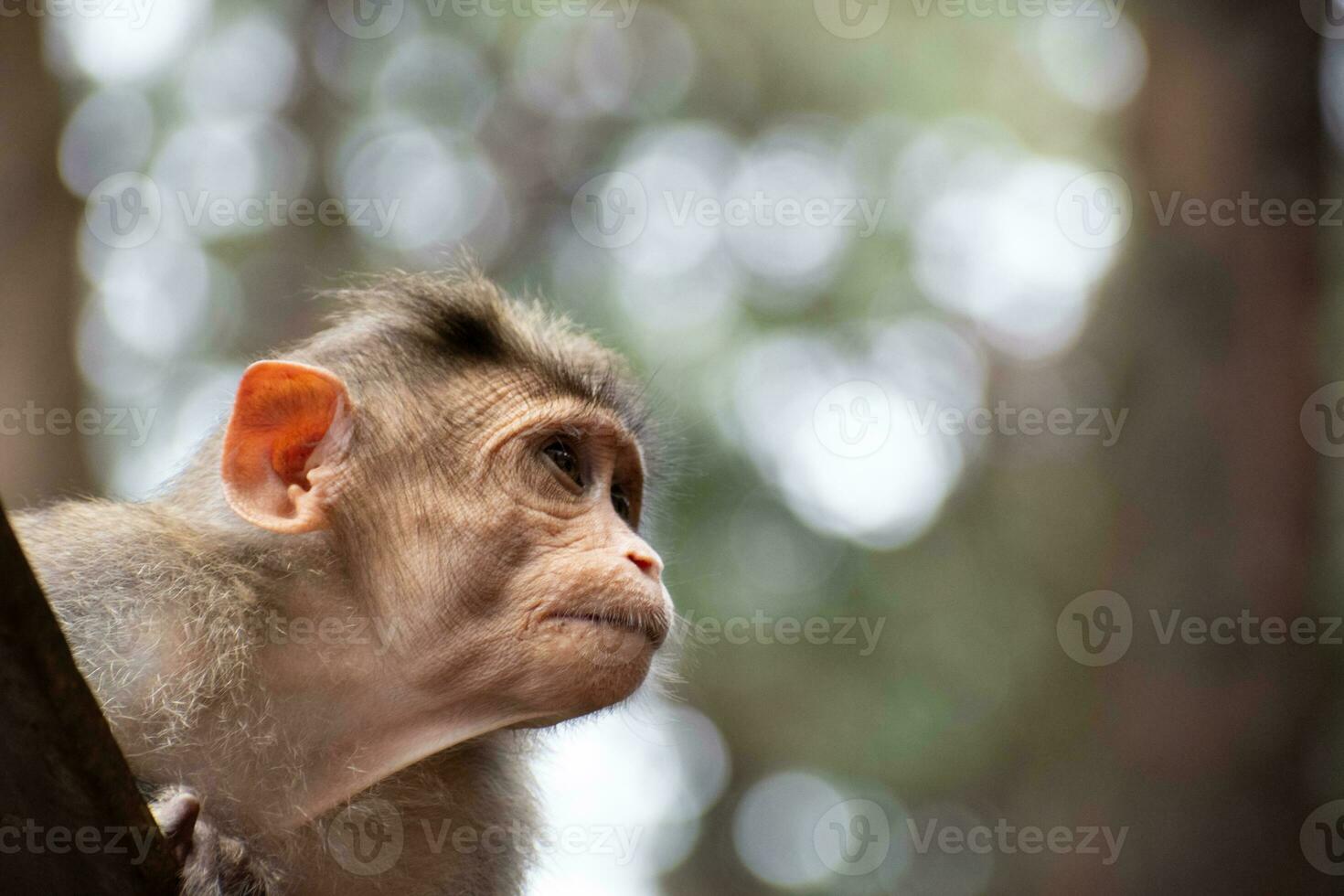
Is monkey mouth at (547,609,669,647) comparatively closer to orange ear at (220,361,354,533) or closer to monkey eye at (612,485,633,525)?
orange ear at (220,361,354,533)

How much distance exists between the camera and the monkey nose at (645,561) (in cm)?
413

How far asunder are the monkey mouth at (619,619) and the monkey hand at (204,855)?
3.45 feet

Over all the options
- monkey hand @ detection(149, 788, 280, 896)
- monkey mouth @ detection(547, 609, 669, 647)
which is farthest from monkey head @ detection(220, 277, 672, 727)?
monkey hand @ detection(149, 788, 280, 896)

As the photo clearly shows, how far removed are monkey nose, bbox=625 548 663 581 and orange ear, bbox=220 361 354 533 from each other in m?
0.93

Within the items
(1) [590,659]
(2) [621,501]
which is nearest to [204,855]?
(1) [590,659]

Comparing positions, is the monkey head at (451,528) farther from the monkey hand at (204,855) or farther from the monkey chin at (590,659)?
the monkey hand at (204,855)

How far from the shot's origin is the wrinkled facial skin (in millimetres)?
3961

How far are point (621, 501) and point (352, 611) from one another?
124 cm

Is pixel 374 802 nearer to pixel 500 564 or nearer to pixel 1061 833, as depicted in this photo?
pixel 500 564

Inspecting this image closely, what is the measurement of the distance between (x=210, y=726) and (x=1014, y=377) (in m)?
8.50

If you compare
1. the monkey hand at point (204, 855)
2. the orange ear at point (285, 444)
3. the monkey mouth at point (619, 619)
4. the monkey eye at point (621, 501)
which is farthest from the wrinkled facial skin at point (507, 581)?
the monkey hand at point (204, 855)

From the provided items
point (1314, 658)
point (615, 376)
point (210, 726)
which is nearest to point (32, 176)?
point (615, 376)

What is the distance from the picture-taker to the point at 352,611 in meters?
4.04

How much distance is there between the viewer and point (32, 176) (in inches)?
341
